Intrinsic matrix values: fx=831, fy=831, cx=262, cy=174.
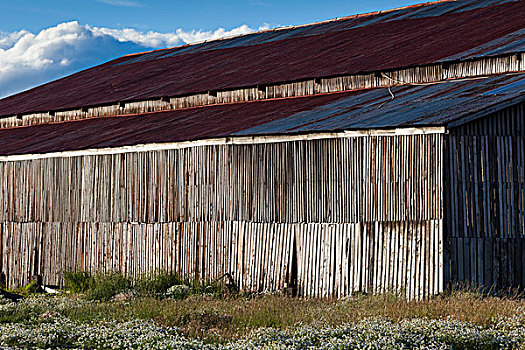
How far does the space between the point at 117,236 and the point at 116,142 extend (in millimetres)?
2689

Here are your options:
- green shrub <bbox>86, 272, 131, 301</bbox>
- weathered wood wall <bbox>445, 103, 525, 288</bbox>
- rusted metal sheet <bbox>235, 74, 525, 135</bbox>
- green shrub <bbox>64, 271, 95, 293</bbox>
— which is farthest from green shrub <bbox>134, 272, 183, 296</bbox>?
weathered wood wall <bbox>445, 103, 525, 288</bbox>

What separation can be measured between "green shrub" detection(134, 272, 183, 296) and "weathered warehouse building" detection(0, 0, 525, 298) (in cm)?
40

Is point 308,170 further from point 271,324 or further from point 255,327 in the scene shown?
point 255,327

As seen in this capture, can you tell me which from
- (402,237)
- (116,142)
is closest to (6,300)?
(116,142)

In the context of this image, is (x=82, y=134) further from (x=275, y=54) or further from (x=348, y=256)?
(x=348, y=256)

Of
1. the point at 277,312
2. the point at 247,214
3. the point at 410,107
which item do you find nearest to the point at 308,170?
the point at 247,214

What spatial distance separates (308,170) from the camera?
19.0 metres

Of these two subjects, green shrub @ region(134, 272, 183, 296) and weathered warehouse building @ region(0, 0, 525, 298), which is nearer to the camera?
weathered warehouse building @ region(0, 0, 525, 298)

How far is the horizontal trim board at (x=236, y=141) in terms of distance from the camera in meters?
17.3

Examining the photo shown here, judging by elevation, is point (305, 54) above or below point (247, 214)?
above

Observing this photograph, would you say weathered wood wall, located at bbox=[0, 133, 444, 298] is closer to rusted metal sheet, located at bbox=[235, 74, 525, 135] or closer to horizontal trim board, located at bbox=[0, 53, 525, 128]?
rusted metal sheet, located at bbox=[235, 74, 525, 135]

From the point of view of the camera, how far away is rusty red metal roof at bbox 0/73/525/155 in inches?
704

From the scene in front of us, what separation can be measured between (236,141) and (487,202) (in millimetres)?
6144

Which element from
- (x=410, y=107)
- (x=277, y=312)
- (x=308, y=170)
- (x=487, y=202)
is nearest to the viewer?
(x=277, y=312)
